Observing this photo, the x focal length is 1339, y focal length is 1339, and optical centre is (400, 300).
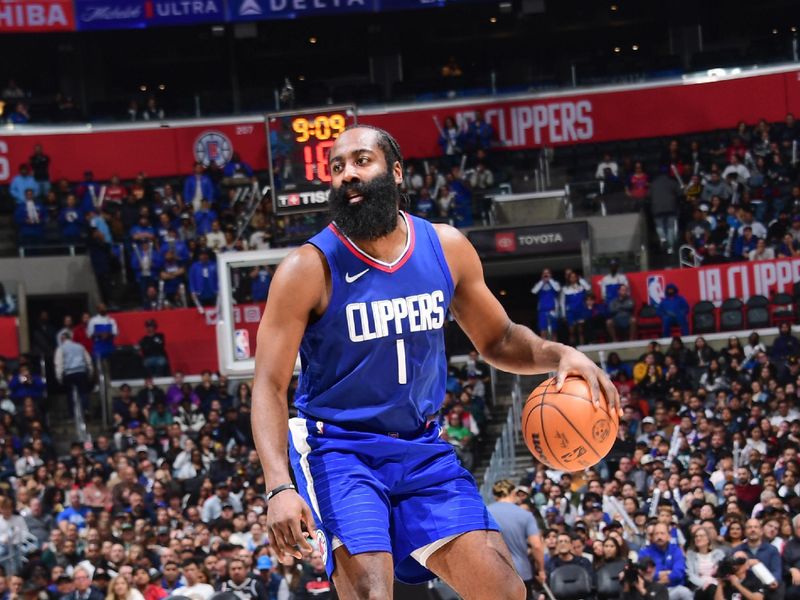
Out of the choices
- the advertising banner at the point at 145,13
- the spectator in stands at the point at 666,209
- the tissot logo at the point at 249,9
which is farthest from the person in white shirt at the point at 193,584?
the advertising banner at the point at 145,13

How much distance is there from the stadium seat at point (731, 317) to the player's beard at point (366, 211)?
17.3 m

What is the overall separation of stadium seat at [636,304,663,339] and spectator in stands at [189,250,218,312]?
7.39 m

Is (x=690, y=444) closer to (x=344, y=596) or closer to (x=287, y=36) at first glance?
(x=344, y=596)

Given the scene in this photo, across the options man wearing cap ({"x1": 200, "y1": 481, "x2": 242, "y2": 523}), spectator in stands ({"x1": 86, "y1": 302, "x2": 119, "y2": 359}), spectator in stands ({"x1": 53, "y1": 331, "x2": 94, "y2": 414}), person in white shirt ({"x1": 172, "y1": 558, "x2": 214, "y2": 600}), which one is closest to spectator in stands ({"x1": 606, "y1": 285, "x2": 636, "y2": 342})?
man wearing cap ({"x1": 200, "y1": 481, "x2": 242, "y2": 523})

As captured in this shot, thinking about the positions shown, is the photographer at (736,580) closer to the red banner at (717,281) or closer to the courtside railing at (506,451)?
the courtside railing at (506,451)

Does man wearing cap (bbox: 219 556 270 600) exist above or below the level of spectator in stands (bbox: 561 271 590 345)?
below

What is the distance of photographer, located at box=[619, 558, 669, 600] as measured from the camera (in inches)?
476

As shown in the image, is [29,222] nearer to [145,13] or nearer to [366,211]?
[145,13]

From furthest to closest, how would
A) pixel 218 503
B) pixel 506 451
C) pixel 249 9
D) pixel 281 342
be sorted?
pixel 249 9 → pixel 506 451 → pixel 218 503 → pixel 281 342

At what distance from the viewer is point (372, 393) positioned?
4.86m

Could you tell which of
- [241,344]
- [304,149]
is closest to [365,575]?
[304,149]

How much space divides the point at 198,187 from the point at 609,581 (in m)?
15.5

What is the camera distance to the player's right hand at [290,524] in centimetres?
431

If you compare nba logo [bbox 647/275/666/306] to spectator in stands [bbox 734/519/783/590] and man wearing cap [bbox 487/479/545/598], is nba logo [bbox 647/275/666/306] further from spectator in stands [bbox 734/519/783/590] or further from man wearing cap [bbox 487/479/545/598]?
man wearing cap [bbox 487/479/545/598]
